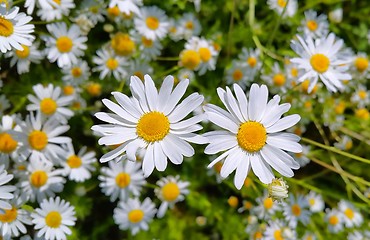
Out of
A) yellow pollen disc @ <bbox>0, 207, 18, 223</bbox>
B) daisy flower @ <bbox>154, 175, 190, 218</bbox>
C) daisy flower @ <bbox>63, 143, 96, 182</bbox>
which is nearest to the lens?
yellow pollen disc @ <bbox>0, 207, 18, 223</bbox>

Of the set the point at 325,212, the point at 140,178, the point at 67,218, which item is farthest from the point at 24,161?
the point at 325,212

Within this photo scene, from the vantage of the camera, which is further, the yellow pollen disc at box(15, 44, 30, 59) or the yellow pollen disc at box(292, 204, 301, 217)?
the yellow pollen disc at box(292, 204, 301, 217)

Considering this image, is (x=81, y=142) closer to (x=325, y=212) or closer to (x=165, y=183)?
(x=165, y=183)

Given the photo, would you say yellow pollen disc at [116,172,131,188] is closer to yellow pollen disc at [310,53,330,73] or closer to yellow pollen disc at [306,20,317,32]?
yellow pollen disc at [310,53,330,73]

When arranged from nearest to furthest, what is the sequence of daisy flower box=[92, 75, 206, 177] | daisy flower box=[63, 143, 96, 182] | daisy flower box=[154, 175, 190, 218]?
daisy flower box=[92, 75, 206, 177] < daisy flower box=[63, 143, 96, 182] < daisy flower box=[154, 175, 190, 218]

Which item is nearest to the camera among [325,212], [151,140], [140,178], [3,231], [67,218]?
[151,140]

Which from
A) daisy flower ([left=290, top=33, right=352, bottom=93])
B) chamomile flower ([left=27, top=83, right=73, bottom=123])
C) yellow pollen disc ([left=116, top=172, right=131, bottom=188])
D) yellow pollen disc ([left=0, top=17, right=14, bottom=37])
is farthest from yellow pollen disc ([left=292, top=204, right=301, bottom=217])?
yellow pollen disc ([left=0, top=17, right=14, bottom=37])

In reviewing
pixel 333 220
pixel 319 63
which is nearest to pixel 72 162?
pixel 319 63
